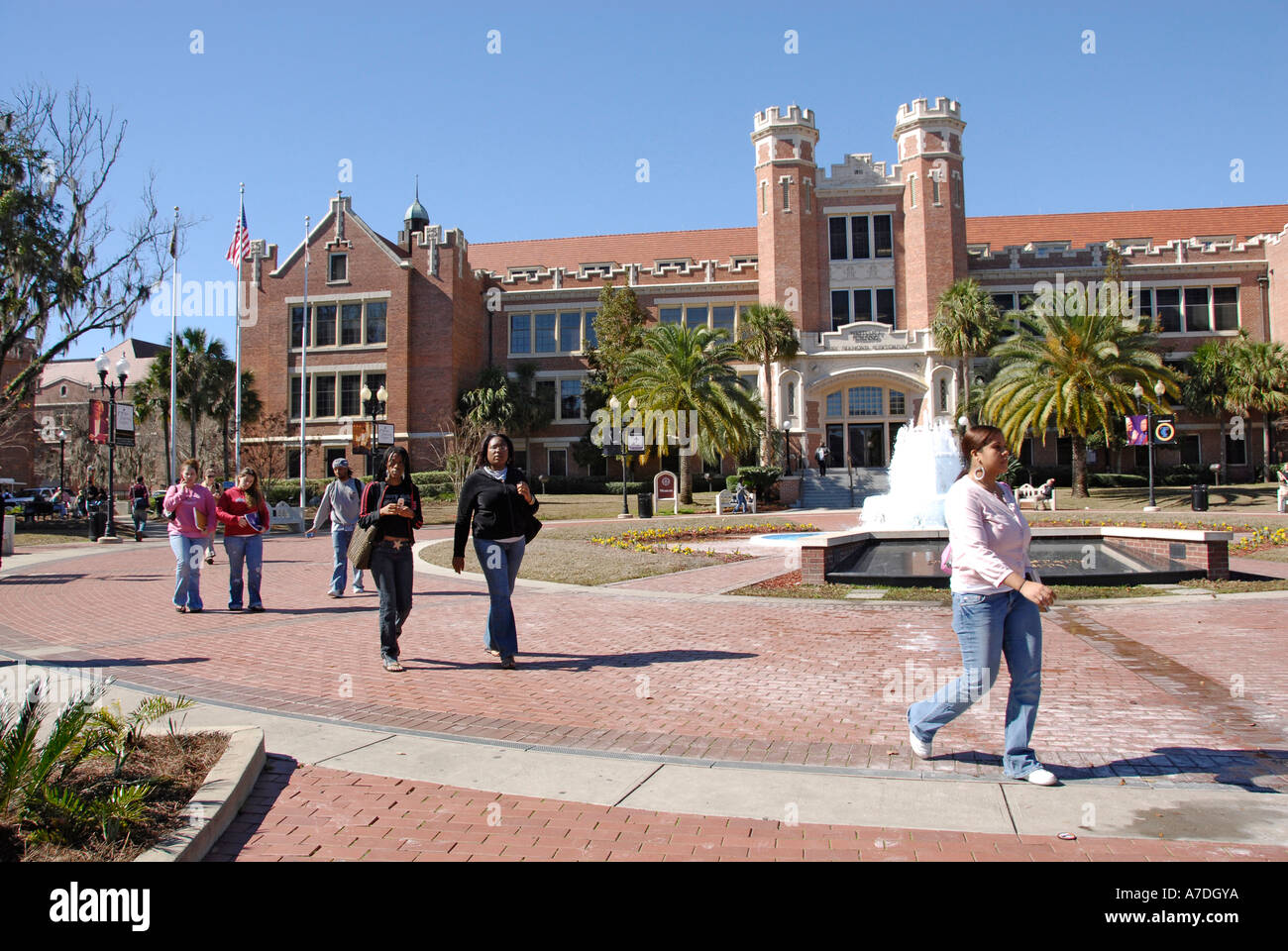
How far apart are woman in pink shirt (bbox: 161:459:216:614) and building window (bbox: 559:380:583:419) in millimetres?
36343

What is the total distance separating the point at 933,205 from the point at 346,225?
30320mm

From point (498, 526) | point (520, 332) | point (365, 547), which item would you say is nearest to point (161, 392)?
point (520, 332)

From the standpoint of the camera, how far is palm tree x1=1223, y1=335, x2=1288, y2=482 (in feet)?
124

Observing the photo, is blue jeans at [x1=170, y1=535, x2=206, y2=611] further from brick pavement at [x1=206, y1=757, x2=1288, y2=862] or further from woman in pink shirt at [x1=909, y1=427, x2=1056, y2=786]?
woman in pink shirt at [x1=909, y1=427, x2=1056, y2=786]

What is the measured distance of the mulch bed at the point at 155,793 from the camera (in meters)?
3.34

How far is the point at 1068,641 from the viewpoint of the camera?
7898 mm

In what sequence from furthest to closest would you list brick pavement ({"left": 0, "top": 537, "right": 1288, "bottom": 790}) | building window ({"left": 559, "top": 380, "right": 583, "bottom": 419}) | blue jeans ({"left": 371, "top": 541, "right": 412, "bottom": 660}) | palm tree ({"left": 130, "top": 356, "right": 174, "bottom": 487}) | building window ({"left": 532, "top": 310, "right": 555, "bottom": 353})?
building window ({"left": 532, "top": 310, "right": 555, "bottom": 353})
building window ({"left": 559, "top": 380, "right": 583, "bottom": 419})
palm tree ({"left": 130, "top": 356, "right": 174, "bottom": 487})
blue jeans ({"left": 371, "top": 541, "right": 412, "bottom": 660})
brick pavement ({"left": 0, "top": 537, "right": 1288, "bottom": 790})

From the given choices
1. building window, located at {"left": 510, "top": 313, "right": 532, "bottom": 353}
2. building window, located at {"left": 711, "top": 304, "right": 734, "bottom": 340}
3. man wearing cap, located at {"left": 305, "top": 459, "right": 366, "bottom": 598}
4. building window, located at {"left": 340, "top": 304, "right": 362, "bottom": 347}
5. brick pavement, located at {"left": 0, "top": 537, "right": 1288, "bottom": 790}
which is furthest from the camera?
building window, located at {"left": 510, "top": 313, "right": 532, "bottom": 353}

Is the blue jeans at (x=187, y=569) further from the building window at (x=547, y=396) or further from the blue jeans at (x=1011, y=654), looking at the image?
the building window at (x=547, y=396)

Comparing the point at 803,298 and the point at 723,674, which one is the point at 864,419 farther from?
the point at 723,674

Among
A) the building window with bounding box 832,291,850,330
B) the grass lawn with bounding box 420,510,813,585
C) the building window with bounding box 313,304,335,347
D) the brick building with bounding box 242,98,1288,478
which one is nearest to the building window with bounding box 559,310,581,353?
the brick building with bounding box 242,98,1288,478

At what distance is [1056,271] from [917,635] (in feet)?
135

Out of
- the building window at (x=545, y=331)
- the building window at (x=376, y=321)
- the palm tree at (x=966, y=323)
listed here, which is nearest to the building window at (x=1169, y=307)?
the palm tree at (x=966, y=323)

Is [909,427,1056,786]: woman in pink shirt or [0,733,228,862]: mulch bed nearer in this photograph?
[0,733,228,862]: mulch bed
